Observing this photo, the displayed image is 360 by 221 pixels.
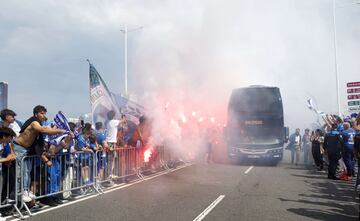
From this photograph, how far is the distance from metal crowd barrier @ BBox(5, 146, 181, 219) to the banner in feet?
6.45

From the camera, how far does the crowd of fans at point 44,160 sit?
22.8 ft

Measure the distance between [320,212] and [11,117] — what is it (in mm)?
6209

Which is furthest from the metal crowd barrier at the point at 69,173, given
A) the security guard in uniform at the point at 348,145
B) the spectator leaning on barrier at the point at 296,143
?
the spectator leaning on barrier at the point at 296,143

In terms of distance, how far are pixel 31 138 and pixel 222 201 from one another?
162 inches

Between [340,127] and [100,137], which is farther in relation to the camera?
[340,127]

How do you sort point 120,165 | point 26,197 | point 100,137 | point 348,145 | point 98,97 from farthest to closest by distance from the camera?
point 98,97 → point 348,145 → point 100,137 → point 120,165 → point 26,197

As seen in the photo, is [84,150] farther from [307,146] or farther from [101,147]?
[307,146]

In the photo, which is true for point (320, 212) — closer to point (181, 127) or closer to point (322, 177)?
point (322, 177)

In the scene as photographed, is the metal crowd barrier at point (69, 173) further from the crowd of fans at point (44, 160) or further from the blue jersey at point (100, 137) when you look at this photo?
the blue jersey at point (100, 137)

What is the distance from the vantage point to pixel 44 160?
759cm

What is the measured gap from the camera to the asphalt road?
6.85 metres

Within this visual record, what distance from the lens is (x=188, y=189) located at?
32.0 feet

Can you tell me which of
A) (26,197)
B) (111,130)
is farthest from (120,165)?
(26,197)

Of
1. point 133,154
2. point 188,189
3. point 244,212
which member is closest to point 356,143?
point 244,212
